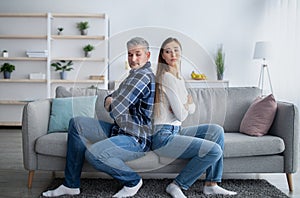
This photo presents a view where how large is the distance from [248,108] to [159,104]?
103cm

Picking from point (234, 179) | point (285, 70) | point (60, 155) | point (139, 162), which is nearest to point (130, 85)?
point (139, 162)

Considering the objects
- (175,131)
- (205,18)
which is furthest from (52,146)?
(205,18)

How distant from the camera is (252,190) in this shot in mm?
2887

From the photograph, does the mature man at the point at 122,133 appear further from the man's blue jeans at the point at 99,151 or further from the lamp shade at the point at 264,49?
the lamp shade at the point at 264,49

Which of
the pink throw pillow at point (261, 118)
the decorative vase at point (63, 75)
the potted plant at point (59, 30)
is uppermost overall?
the potted plant at point (59, 30)

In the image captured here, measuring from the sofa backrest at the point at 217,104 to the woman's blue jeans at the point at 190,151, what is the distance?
0.55 meters

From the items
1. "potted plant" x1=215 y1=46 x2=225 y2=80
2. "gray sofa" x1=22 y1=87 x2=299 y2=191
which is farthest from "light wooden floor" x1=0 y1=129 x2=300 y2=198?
"potted plant" x1=215 y1=46 x2=225 y2=80

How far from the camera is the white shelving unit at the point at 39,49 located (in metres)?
6.21

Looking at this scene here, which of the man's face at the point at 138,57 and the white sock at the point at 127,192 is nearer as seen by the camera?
the man's face at the point at 138,57

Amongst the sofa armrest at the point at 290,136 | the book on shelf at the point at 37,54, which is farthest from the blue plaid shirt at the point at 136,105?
the book on shelf at the point at 37,54

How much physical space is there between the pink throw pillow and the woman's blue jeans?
0.46 m

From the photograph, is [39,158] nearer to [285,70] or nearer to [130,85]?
[130,85]

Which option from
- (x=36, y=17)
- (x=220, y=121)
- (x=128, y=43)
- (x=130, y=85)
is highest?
(x=36, y=17)

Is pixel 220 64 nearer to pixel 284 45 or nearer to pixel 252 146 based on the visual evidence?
pixel 284 45
